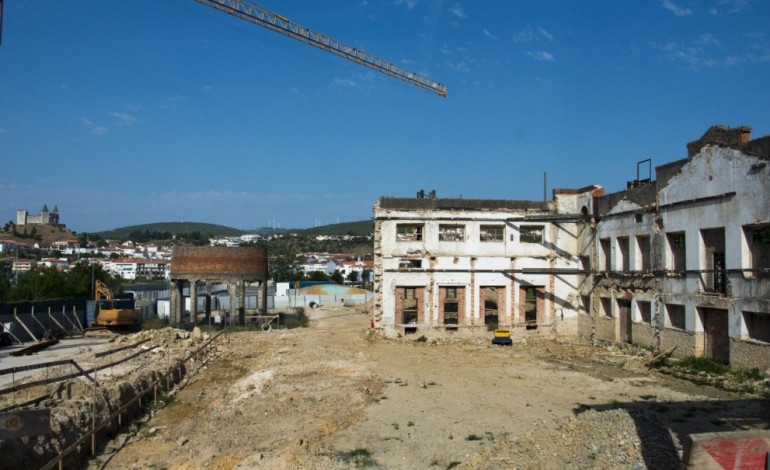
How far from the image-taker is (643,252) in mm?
26500

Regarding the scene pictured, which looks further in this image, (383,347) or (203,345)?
(203,345)

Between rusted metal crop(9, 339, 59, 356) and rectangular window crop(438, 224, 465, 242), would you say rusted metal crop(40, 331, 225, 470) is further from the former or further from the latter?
rectangular window crop(438, 224, 465, 242)

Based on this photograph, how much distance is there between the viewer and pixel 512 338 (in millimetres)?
31500

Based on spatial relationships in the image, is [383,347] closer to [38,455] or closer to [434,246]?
[434,246]

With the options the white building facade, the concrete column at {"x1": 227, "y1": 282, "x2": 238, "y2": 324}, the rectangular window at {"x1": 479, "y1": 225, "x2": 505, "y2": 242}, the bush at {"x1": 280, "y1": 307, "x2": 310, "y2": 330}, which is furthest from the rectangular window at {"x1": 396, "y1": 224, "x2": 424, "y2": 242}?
the concrete column at {"x1": 227, "y1": 282, "x2": 238, "y2": 324}

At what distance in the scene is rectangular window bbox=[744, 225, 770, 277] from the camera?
768 inches

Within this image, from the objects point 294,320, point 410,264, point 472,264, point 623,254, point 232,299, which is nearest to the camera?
point 623,254

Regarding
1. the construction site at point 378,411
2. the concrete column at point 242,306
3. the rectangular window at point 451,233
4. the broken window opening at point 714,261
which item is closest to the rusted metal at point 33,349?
the construction site at point 378,411

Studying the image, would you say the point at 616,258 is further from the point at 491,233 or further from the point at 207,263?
the point at 207,263

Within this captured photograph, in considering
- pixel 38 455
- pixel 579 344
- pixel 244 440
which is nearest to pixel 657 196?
pixel 579 344

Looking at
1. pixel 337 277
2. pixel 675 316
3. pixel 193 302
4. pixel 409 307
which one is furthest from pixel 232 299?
pixel 337 277

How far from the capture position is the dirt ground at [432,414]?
1252 centimetres

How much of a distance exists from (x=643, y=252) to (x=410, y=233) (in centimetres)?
1208

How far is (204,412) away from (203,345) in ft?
45.7
